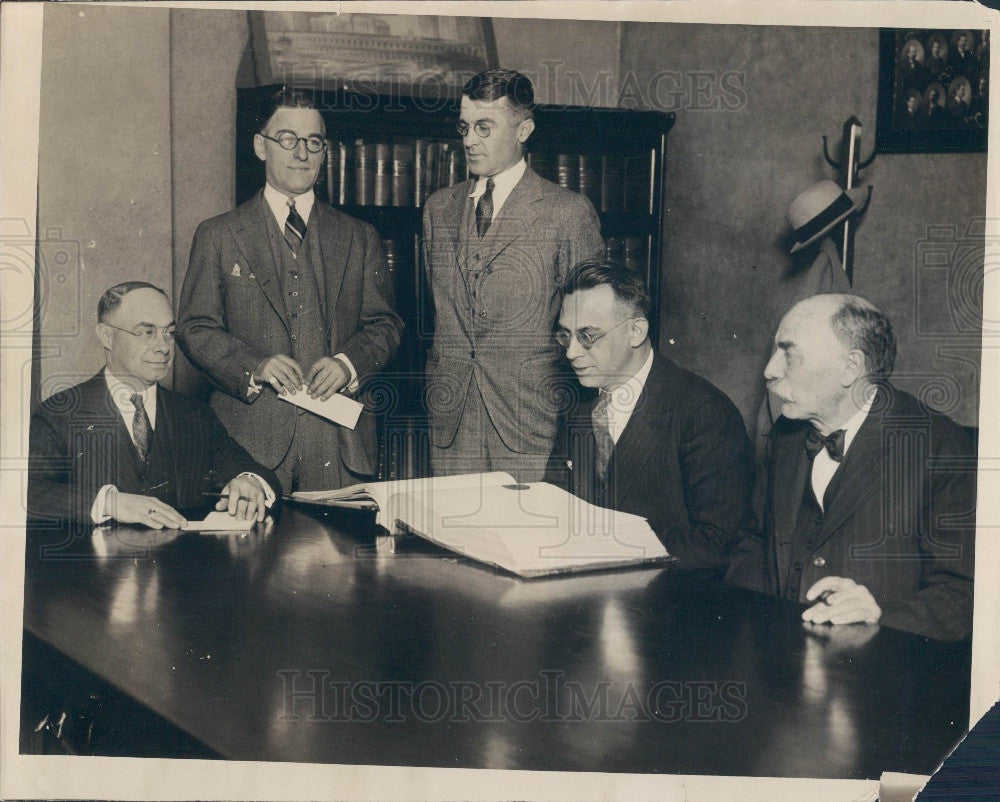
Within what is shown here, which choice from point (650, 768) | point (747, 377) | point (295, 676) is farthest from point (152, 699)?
point (747, 377)

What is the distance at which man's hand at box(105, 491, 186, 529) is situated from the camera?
10.6 feet

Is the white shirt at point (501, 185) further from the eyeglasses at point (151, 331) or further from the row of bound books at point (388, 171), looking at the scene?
the eyeglasses at point (151, 331)

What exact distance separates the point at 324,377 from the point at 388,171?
67 cm

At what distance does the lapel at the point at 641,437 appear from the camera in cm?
321

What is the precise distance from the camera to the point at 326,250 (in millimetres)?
3348

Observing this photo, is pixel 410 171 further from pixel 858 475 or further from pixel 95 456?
pixel 858 475

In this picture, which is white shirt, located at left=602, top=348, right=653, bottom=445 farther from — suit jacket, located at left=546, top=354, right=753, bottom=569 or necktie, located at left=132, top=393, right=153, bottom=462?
necktie, located at left=132, top=393, right=153, bottom=462

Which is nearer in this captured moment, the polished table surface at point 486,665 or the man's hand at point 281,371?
the polished table surface at point 486,665

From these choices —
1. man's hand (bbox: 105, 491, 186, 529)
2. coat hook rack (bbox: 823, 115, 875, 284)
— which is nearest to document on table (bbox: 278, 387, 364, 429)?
man's hand (bbox: 105, 491, 186, 529)

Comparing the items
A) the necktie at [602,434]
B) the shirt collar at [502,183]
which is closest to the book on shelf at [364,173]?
the shirt collar at [502,183]

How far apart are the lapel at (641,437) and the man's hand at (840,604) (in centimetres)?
60

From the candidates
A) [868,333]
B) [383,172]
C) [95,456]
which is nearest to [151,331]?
[95,456]

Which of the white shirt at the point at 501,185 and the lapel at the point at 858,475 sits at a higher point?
the white shirt at the point at 501,185

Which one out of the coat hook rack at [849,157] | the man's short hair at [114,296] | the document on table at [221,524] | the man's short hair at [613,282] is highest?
the coat hook rack at [849,157]
